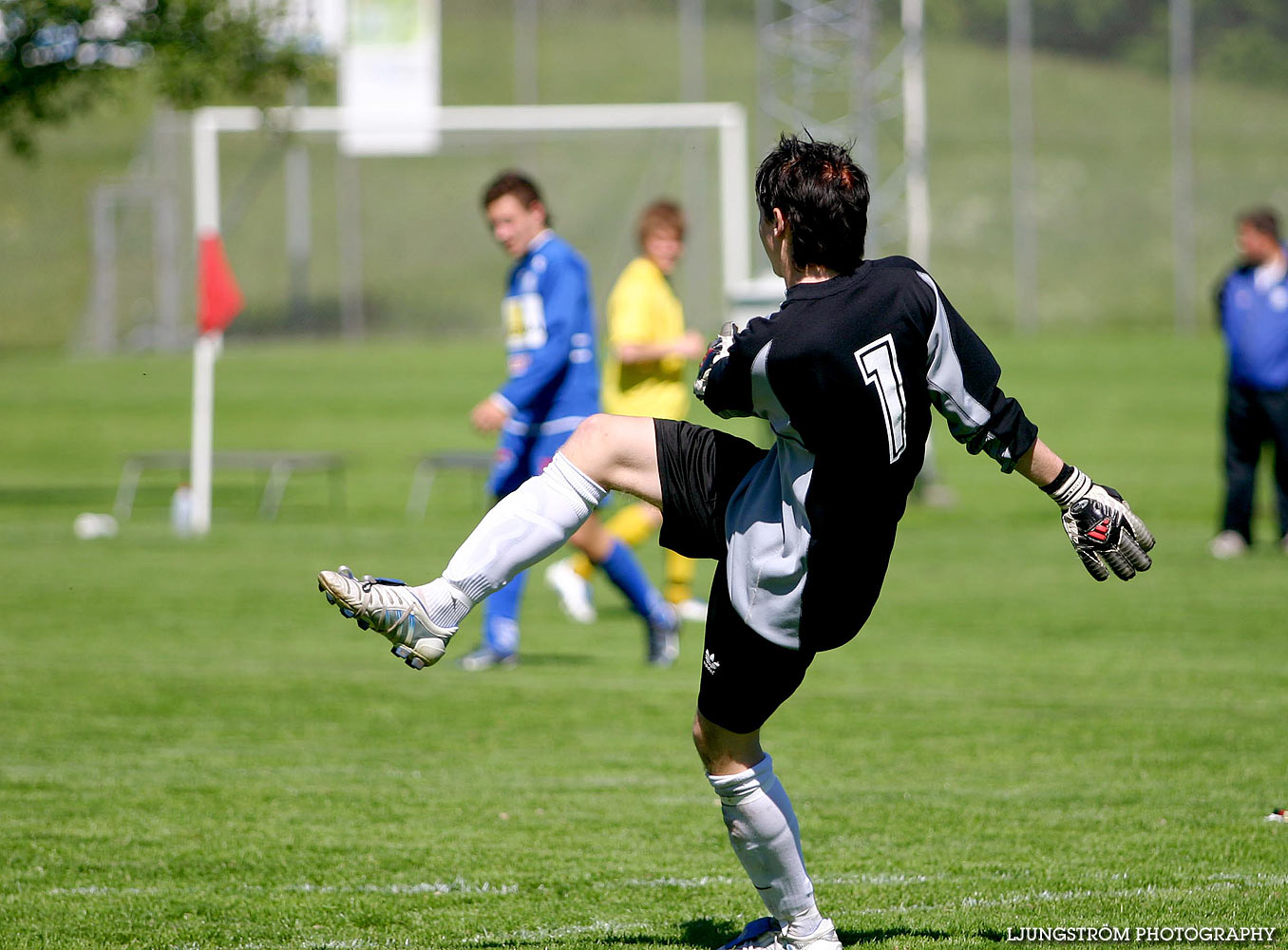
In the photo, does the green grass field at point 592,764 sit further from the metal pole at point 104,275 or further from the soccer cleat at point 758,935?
the metal pole at point 104,275

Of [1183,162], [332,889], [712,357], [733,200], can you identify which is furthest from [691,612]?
[1183,162]

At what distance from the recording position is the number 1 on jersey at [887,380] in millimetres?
3527

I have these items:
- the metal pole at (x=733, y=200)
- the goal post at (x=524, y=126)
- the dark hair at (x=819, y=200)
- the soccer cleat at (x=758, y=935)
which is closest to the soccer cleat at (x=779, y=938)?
the soccer cleat at (x=758, y=935)

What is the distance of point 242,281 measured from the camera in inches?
1150

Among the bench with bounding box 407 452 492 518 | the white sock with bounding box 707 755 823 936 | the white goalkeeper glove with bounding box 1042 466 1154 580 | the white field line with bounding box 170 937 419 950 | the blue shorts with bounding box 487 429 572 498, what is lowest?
the bench with bounding box 407 452 492 518

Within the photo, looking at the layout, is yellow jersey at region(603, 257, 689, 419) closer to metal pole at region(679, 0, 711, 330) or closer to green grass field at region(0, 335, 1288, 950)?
green grass field at region(0, 335, 1288, 950)

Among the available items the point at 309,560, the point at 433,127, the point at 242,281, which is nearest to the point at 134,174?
the point at 242,281

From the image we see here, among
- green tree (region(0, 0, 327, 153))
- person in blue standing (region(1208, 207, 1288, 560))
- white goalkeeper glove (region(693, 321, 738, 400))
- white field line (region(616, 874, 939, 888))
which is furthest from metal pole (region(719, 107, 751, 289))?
white goalkeeper glove (region(693, 321, 738, 400))

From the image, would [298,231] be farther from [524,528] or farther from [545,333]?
[524,528]

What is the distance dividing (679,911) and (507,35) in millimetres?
33729

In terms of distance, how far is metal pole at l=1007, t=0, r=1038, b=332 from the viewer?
109 feet

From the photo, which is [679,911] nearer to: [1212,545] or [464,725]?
[464,725]

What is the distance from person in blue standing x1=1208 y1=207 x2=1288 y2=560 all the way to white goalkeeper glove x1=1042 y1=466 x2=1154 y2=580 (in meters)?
8.70

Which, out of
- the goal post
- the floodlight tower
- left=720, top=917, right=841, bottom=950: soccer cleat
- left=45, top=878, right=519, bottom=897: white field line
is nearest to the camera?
left=720, top=917, right=841, bottom=950: soccer cleat
